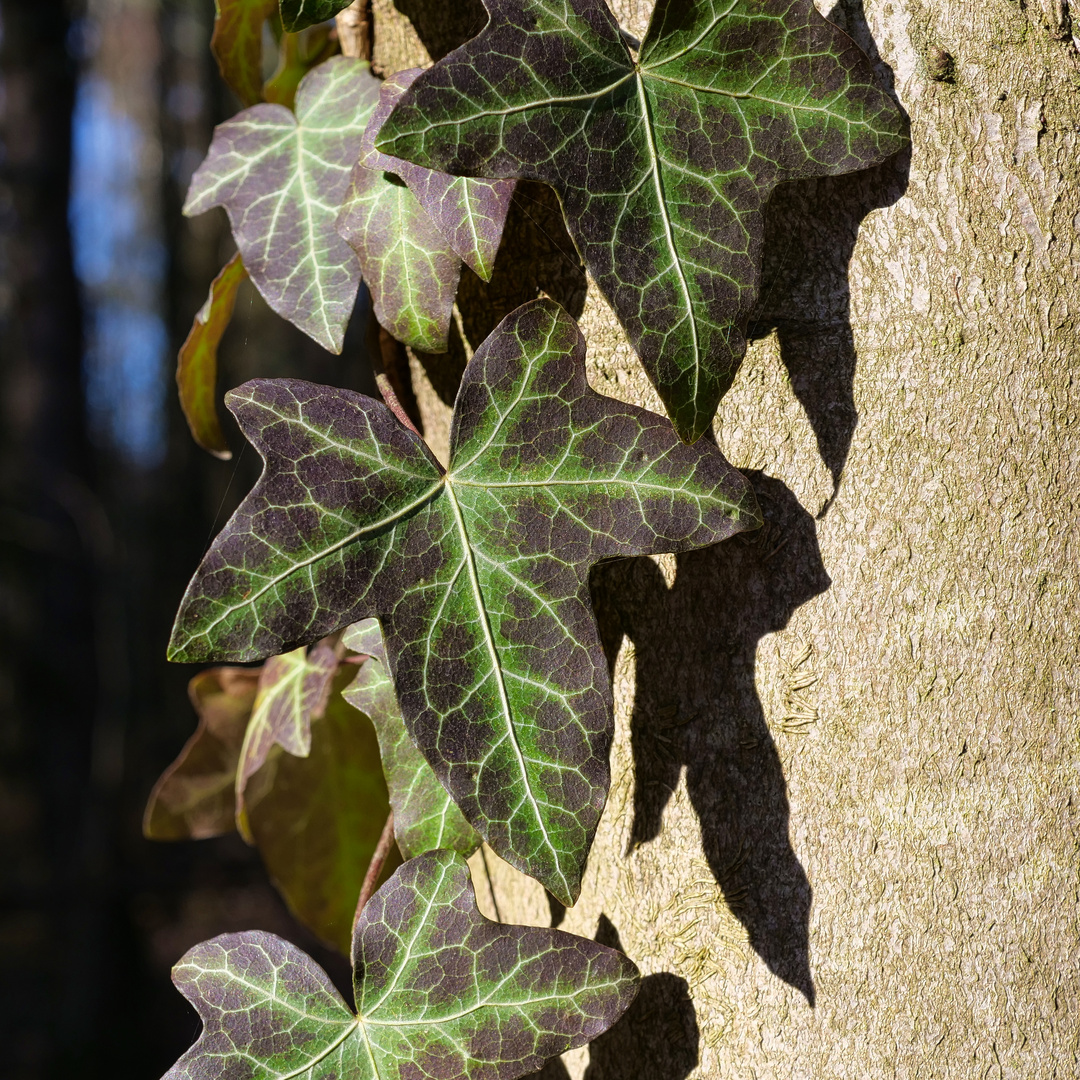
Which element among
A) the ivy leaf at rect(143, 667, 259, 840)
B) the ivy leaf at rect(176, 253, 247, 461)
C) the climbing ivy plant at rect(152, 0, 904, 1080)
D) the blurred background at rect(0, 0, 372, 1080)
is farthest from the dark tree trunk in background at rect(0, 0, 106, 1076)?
the climbing ivy plant at rect(152, 0, 904, 1080)

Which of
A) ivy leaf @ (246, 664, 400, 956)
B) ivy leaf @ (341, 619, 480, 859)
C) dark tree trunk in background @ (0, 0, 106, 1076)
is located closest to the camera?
ivy leaf @ (341, 619, 480, 859)

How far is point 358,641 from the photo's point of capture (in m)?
0.68

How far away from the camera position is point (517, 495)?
1.84 ft

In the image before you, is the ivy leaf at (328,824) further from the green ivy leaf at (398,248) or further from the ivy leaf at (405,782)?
the green ivy leaf at (398,248)

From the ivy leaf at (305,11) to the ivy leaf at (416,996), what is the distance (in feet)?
1.88

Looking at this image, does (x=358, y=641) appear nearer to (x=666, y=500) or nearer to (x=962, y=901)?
(x=666, y=500)

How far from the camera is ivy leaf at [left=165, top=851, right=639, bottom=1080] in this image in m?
0.54

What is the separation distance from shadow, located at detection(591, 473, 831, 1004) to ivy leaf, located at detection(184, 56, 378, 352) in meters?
0.34

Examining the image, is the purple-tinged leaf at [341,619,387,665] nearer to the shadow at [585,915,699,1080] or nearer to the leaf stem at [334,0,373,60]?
the shadow at [585,915,699,1080]

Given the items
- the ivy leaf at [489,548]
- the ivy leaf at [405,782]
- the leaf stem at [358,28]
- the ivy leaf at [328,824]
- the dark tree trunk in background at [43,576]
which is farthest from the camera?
the dark tree trunk in background at [43,576]

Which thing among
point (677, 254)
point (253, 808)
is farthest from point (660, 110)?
point (253, 808)

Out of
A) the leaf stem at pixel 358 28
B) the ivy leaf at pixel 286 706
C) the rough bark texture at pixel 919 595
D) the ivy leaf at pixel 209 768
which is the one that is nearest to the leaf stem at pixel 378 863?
the ivy leaf at pixel 286 706

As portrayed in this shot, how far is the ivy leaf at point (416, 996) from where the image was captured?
1.79 ft

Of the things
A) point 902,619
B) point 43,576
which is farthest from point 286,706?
point 43,576
